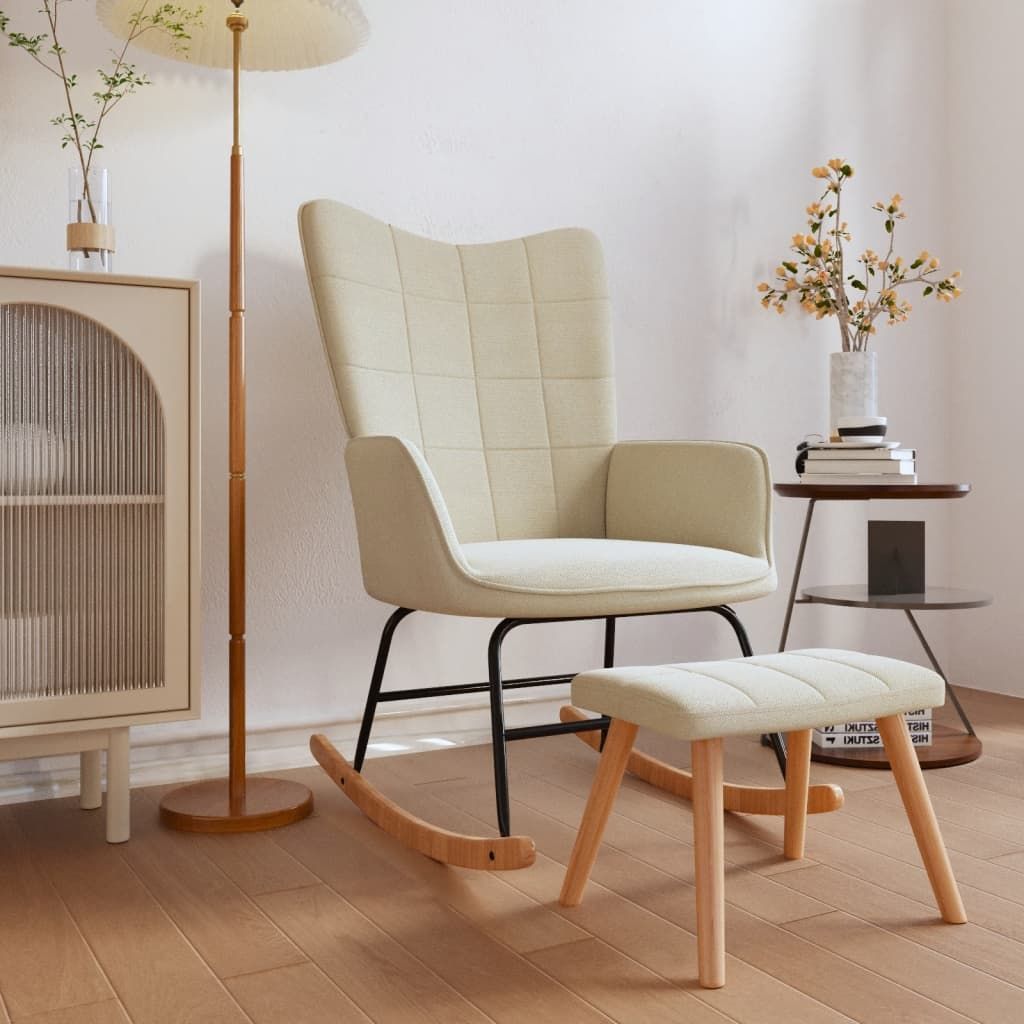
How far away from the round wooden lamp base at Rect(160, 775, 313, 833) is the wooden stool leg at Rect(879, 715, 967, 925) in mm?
955

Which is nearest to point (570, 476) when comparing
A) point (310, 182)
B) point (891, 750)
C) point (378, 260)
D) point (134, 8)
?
point (378, 260)

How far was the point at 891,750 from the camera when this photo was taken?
146 centimetres

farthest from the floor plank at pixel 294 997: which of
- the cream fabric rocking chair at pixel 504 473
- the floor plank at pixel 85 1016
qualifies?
the cream fabric rocking chair at pixel 504 473

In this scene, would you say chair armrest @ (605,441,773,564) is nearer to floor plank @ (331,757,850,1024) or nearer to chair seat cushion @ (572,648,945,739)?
chair seat cushion @ (572,648,945,739)

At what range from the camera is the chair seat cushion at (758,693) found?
130 cm

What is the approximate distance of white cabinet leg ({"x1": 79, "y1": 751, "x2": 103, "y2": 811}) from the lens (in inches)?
77.7

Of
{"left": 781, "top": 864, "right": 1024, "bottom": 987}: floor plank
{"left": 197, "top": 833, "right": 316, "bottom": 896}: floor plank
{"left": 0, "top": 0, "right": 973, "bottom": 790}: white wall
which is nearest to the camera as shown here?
{"left": 781, "top": 864, "right": 1024, "bottom": 987}: floor plank

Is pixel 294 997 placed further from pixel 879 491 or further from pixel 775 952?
pixel 879 491

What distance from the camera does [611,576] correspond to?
1707mm

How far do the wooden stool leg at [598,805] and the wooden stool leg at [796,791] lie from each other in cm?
31

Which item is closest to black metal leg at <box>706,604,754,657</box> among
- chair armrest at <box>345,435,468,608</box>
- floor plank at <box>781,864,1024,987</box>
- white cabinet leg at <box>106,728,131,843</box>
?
floor plank at <box>781,864,1024,987</box>

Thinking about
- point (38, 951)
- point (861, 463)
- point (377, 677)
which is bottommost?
point (38, 951)

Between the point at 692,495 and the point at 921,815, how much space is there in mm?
733

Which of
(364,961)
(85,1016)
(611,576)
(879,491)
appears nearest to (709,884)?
(364,961)
